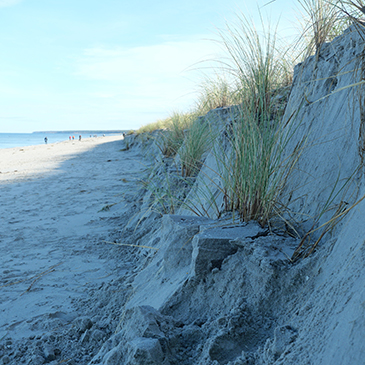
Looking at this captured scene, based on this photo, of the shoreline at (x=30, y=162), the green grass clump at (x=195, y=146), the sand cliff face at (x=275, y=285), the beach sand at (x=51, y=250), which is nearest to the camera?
the sand cliff face at (x=275, y=285)

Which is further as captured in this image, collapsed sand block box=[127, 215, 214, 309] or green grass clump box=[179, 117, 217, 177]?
green grass clump box=[179, 117, 217, 177]

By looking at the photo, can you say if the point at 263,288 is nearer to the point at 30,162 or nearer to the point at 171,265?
the point at 171,265

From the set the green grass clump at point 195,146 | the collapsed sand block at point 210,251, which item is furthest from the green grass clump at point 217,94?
the collapsed sand block at point 210,251

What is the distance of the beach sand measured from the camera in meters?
2.20

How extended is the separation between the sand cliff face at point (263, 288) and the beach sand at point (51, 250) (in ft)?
0.68

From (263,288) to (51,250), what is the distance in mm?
2489

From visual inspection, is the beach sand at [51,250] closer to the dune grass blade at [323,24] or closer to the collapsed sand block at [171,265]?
the collapsed sand block at [171,265]

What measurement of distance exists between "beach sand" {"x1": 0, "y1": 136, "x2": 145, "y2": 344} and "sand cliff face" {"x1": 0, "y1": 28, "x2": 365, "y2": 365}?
21cm

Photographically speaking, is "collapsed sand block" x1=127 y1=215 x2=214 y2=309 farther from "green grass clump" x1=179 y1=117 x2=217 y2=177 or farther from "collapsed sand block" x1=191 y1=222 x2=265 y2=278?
"green grass clump" x1=179 y1=117 x2=217 y2=177

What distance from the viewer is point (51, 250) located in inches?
128

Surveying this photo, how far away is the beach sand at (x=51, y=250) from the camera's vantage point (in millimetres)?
2202

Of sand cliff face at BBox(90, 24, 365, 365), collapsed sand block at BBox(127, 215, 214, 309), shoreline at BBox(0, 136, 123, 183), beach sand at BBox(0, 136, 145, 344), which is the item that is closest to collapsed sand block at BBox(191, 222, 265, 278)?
sand cliff face at BBox(90, 24, 365, 365)

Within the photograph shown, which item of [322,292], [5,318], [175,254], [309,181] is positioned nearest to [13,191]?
[5,318]

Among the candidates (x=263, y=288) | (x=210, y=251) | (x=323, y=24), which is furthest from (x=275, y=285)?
(x=323, y=24)
